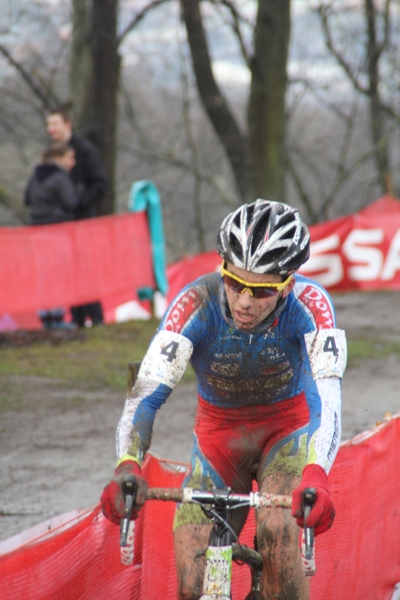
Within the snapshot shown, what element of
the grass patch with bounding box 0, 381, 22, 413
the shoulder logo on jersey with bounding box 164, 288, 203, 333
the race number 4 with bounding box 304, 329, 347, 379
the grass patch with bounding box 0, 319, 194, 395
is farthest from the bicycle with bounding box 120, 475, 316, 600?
the grass patch with bounding box 0, 319, 194, 395

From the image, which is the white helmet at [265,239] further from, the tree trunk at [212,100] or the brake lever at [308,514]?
the tree trunk at [212,100]

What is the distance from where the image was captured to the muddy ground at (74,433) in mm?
5504

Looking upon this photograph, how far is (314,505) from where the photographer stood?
2.54m

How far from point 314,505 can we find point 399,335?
896 centimetres

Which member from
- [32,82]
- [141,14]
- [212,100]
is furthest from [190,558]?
[32,82]

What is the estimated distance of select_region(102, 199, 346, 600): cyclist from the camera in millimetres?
2988

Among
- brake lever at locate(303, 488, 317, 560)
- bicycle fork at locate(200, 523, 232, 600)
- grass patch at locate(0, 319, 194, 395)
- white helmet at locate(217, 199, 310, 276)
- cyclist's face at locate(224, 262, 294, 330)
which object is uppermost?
white helmet at locate(217, 199, 310, 276)

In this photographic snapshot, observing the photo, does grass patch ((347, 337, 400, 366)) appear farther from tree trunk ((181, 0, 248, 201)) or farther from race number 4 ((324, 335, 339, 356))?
tree trunk ((181, 0, 248, 201))

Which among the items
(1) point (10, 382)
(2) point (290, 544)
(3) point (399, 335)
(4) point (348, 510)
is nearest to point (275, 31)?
(3) point (399, 335)

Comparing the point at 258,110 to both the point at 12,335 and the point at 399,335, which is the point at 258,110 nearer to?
the point at 399,335

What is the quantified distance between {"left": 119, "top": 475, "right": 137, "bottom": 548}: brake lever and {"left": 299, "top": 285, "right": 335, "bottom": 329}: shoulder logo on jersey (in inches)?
41.5

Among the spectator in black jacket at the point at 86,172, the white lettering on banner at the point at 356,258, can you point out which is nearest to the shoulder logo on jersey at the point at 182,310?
the spectator in black jacket at the point at 86,172

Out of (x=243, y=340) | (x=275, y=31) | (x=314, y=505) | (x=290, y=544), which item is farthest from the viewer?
(x=275, y=31)

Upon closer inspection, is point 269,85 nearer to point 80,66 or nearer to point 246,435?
point 80,66
